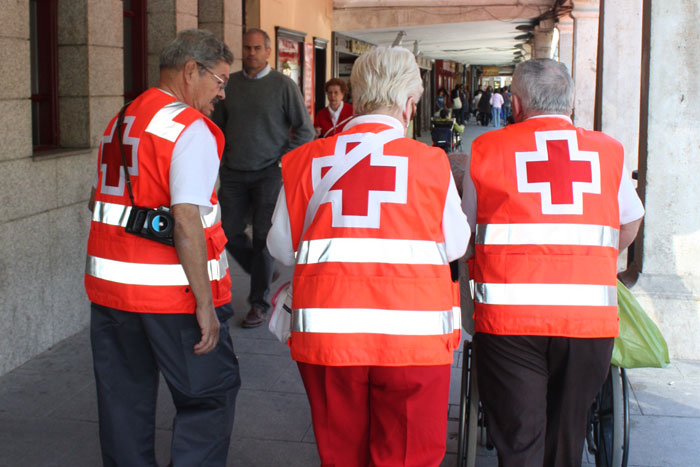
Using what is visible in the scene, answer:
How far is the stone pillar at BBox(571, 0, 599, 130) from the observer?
14.0 metres

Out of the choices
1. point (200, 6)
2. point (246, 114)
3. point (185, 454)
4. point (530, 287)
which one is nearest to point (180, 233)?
point (185, 454)

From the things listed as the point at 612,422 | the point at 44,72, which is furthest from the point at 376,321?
the point at 44,72

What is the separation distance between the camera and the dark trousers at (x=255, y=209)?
244 inches

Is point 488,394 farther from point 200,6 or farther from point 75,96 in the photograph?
point 200,6

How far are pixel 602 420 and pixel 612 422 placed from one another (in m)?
0.18

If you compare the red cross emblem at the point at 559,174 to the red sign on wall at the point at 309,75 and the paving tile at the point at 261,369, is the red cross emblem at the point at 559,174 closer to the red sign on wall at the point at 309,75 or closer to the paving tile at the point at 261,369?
the paving tile at the point at 261,369

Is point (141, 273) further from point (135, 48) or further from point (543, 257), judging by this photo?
point (135, 48)

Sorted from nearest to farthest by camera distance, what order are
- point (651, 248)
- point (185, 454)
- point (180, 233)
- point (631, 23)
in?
point (180, 233) → point (185, 454) → point (651, 248) → point (631, 23)

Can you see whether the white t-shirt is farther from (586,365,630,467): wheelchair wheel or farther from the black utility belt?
(586,365,630,467): wheelchair wheel

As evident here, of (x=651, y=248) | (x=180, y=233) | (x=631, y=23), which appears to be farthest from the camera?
(x=631, y=23)

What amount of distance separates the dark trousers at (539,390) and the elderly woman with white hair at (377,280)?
0.48 metres

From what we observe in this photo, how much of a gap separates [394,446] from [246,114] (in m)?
3.88

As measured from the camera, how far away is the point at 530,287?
3025 millimetres

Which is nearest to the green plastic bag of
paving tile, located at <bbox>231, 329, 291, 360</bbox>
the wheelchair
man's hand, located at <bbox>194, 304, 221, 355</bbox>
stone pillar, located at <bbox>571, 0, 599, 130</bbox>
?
the wheelchair
